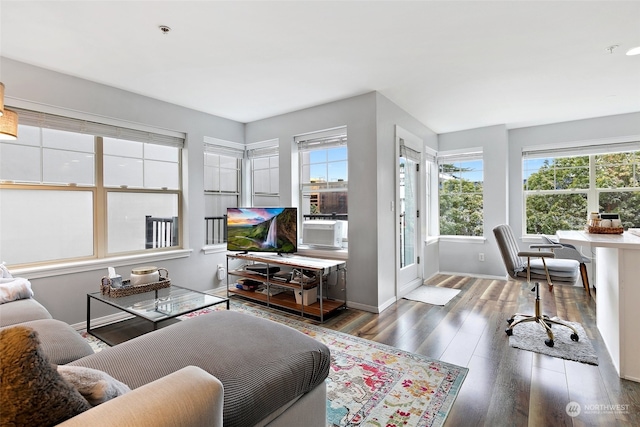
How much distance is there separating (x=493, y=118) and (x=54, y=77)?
5171mm

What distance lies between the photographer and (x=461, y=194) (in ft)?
17.0

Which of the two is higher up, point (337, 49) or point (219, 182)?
point (337, 49)

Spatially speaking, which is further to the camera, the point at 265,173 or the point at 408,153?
the point at 265,173

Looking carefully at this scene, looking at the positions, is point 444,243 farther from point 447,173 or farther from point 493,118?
point 493,118

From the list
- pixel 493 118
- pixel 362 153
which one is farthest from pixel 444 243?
pixel 362 153

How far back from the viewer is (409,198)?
171 inches

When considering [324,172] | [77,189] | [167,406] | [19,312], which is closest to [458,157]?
[324,172]

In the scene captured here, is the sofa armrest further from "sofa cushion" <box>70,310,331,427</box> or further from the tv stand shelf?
the tv stand shelf

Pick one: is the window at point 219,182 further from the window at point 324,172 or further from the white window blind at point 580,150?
the white window blind at point 580,150

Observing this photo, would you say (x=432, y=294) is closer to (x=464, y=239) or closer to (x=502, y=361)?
(x=464, y=239)

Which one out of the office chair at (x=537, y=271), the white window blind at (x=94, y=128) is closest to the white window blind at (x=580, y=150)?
the office chair at (x=537, y=271)

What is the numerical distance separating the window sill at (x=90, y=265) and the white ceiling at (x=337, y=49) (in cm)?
179

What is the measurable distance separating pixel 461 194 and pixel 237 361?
4870 mm

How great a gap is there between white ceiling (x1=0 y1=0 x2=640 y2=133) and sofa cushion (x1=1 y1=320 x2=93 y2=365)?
1940mm
